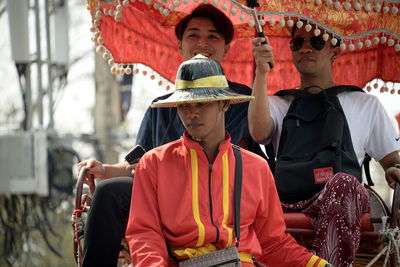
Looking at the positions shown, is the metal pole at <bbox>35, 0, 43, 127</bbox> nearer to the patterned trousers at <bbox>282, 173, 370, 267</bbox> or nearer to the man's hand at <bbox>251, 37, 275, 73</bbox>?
the man's hand at <bbox>251, 37, 275, 73</bbox>

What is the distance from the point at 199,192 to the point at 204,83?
51 centimetres

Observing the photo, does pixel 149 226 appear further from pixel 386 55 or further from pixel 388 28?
pixel 386 55

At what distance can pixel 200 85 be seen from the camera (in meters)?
4.01

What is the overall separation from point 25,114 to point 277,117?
22.1ft

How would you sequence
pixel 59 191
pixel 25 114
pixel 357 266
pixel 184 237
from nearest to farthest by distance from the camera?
pixel 184 237
pixel 357 266
pixel 25 114
pixel 59 191

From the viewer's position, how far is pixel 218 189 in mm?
3990

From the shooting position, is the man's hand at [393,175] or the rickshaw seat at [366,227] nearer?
the rickshaw seat at [366,227]

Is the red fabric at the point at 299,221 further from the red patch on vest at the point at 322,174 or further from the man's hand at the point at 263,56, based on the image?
the man's hand at the point at 263,56

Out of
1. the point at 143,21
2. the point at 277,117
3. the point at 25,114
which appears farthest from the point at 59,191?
the point at 277,117

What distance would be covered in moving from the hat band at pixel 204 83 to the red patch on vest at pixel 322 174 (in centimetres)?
100

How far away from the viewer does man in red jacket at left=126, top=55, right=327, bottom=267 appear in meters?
3.93

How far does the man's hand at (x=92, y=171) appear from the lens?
4.77m

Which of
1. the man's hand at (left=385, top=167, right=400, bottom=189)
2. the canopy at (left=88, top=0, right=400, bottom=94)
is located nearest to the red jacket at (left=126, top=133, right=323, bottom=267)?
the man's hand at (left=385, top=167, right=400, bottom=189)

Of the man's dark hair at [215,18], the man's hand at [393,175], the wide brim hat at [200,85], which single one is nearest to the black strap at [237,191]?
the wide brim hat at [200,85]
